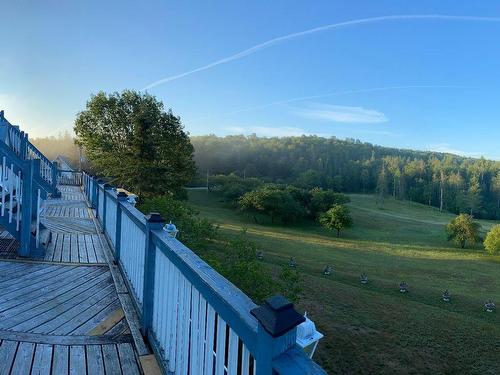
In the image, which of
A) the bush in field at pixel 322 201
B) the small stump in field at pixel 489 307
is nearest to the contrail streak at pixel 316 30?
the bush in field at pixel 322 201

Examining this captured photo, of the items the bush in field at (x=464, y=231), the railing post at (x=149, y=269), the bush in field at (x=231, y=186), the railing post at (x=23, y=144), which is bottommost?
the bush in field at (x=464, y=231)

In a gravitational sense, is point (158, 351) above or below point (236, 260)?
above

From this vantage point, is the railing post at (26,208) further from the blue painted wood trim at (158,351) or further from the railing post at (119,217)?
the blue painted wood trim at (158,351)

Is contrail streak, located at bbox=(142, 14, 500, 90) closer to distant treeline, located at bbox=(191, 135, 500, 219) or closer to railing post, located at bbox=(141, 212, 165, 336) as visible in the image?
distant treeline, located at bbox=(191, 135, 500, 219)

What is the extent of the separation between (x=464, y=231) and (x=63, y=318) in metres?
38.2

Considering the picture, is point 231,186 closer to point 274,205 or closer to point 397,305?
point 274,205

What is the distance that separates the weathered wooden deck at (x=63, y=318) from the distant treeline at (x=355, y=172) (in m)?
59.1

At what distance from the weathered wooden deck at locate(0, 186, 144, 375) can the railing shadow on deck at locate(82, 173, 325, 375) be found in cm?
26

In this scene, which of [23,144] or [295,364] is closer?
[295,364]

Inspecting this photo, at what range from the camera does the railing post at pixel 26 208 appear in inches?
170

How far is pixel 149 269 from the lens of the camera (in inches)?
100

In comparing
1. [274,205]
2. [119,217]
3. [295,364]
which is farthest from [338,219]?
[295,364]

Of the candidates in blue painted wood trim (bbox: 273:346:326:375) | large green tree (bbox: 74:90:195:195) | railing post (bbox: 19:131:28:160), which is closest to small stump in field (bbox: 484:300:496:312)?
large green tree (bbox: 74:90:195:195)

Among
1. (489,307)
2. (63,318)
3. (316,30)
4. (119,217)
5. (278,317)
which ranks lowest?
(489,307)
